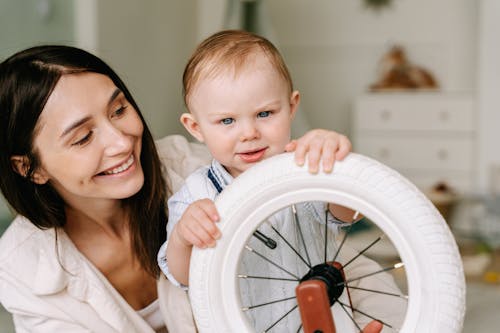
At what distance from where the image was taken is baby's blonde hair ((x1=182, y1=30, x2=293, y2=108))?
1015 millimetres

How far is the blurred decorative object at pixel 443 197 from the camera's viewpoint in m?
3.98

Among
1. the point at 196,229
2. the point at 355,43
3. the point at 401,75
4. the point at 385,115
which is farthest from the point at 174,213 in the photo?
the point at 355,43

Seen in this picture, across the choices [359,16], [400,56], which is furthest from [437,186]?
[359,16]

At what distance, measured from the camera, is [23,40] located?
8.45ft

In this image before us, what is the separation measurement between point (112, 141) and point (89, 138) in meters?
0.05

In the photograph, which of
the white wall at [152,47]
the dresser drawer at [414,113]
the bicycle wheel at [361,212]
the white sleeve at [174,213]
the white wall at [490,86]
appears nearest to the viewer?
the bicycle wheel at [361,212]

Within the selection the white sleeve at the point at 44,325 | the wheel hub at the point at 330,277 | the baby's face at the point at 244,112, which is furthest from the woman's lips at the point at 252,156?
the white sleeve at the point at 44,325

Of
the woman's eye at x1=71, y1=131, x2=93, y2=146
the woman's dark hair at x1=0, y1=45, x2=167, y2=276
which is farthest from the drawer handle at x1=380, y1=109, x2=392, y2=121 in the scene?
the woman's eye at x1=71, y1=131, x2=93, y2=146

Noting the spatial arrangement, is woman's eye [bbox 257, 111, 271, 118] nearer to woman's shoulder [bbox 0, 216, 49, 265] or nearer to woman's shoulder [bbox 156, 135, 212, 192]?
woman's shoulder [bbox 156, 135, 212, 192]

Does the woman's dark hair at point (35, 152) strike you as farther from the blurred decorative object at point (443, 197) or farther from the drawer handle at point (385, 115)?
the drawer handle at point (385, 115)

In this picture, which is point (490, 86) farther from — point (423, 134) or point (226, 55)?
point (226, 55)

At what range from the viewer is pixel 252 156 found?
3.44 ft

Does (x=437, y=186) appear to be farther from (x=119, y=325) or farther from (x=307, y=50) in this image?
(x=119, y=325)

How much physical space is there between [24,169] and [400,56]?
3780 mm
